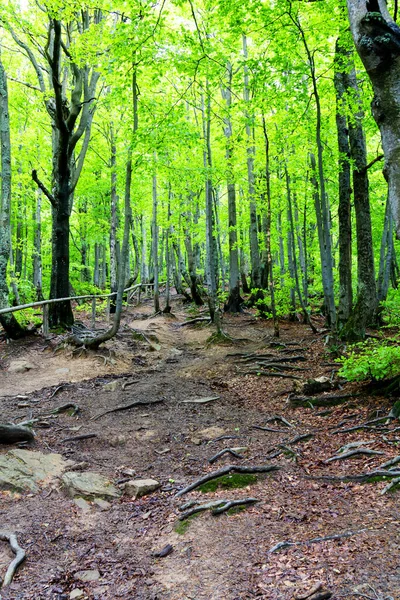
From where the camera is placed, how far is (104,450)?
18.3ft

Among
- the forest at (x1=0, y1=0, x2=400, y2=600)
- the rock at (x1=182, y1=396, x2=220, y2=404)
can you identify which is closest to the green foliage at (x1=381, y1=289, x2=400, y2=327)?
the forest at (x1=0, y1=0, x2=400, y2=600)

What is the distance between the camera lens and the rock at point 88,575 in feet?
9.78

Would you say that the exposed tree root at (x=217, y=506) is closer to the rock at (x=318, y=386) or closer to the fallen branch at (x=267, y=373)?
the rock at (x=318, y=386)

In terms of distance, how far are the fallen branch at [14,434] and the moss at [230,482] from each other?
2.62 meters

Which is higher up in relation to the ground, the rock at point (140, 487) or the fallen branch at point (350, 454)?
the fallen branch at point (350, 454)

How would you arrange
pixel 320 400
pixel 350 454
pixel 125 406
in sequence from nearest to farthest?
pixel 350 454 < pixel 320 400 < pixel 125 406

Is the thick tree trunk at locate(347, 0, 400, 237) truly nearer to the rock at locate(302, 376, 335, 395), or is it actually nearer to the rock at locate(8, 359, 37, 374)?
the rock at locate(302, 376, 335, 395)

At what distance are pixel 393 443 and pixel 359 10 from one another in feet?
13.1

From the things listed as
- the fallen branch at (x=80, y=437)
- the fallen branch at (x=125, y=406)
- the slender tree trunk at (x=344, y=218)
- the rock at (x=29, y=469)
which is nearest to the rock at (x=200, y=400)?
the fallen branch at (x=125, y=406)

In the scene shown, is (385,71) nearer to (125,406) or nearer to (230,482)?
(230,482)

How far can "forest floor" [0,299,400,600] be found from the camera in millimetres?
2609

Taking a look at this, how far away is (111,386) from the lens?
8539mm

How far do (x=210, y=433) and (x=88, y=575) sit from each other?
321 cm

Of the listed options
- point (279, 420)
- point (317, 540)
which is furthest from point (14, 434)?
point (317, 540)
